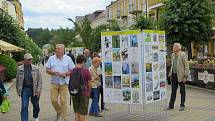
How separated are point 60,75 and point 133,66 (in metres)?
1.75

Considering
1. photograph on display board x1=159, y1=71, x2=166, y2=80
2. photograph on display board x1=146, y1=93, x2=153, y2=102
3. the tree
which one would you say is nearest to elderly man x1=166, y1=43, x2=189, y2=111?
photograph on display board x1=159, y1=71, x2=166, y2=80

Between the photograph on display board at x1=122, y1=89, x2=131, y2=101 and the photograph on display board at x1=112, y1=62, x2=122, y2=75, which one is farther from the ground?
the photograph on display board at x1=112, y1=62, x2=122, y2=75

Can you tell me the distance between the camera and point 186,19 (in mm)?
31953

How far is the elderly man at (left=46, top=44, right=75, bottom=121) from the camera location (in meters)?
11.5

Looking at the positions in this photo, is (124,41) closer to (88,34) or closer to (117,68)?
(117,68)

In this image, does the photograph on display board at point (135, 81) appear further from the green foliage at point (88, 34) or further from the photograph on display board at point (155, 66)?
the green foliage at point (88, 34)

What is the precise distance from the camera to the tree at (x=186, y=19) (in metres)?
31.7

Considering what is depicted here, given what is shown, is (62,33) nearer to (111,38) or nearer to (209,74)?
(209,74)

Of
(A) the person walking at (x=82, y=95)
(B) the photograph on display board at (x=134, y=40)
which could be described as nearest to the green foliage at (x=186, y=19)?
(B) the photograph on display board at (x=134, y=40)

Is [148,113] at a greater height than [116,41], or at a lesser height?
lesser

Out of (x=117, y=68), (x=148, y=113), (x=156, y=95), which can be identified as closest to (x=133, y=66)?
(x=117, y=68)

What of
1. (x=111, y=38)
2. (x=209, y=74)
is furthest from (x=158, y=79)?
(x=209, y=74)

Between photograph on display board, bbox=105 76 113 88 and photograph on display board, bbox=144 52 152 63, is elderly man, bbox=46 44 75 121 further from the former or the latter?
photograph on display board, bbox=144 52 152 63

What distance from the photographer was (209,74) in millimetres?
20078
